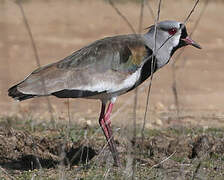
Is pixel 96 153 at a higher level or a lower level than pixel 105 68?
lower

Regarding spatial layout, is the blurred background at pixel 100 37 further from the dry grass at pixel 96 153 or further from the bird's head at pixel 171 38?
the bird's head at pixel 171 38

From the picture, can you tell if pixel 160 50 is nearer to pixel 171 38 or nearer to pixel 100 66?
pixel 171 38

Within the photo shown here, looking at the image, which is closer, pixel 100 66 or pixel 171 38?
pixel 100 66

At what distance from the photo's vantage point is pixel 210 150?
19.2 feet

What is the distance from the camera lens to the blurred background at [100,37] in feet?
27.4

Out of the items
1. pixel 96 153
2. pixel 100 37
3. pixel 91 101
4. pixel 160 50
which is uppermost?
pixel 160 50

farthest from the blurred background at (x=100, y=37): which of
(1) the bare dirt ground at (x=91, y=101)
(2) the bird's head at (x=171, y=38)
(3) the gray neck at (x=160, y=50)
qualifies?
(2) the bird's head at (x=171, y=38)

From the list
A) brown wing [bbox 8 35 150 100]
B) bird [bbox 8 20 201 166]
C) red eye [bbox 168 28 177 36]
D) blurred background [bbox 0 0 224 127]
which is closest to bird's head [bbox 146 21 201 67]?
red eye [bbox 168 28 177 36]

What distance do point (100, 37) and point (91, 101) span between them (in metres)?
4.57

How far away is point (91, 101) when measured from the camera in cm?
928

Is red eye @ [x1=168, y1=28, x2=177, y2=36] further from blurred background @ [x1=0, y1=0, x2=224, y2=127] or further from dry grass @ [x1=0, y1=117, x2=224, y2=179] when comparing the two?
dry grass @ [x1=0, y1=117, x2=224, y2=179]

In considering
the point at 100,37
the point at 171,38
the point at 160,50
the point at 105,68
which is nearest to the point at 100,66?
the point at 105,68

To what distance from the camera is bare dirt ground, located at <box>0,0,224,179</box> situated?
5.88m

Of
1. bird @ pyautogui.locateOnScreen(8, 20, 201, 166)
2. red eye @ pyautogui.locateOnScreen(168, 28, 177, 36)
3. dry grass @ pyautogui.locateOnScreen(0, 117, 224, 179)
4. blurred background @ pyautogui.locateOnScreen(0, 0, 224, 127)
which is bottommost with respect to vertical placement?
blurred background @ pyautogui.locateOnScreen(0, 0, 224, 127)
